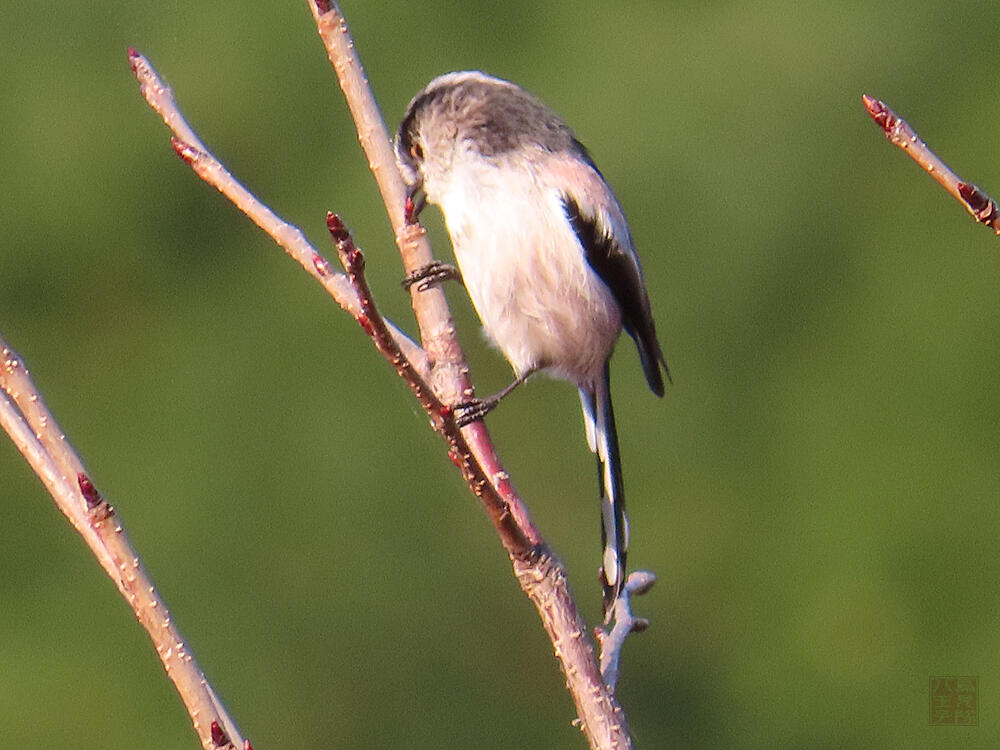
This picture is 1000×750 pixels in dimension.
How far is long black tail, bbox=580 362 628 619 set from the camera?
1906 millimetres

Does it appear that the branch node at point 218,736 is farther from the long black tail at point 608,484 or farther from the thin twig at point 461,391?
the long black tail at point 608,484

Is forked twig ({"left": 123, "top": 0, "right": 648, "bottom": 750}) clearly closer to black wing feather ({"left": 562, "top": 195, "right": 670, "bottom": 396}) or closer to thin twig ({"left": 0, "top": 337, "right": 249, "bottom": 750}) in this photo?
thin twig ({"left": 0, "top": 337, "right": 249, "bottom": 750})

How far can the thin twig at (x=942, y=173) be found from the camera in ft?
3.83

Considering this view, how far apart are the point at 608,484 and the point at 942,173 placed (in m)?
1.13

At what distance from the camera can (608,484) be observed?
87.7 inches

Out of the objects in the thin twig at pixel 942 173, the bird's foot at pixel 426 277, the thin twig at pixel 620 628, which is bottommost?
the thin twig at pixel 620 628

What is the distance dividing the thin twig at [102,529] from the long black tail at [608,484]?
728 mm

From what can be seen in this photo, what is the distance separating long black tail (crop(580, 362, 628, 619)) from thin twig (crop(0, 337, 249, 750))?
2.39 feet

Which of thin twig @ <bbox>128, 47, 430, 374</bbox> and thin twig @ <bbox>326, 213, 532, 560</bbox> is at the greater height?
thin twig @ <bbox>128, 47, 430, 374</bbox>

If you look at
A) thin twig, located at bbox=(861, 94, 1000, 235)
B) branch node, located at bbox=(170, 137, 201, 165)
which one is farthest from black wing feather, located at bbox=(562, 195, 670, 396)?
thin twig, located at bbox=(861, 94, 1000, 235)

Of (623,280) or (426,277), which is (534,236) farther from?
(426,277)

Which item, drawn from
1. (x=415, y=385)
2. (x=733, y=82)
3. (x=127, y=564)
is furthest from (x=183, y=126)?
(x=733, y=82)

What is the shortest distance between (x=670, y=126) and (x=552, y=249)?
126 inches

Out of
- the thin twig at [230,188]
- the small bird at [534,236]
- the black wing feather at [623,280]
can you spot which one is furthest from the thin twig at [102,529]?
the black wing feather at [623,280]
